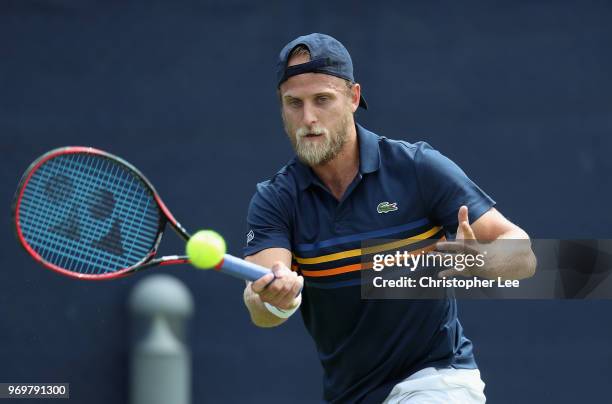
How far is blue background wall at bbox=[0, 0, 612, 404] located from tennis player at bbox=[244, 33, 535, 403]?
164cm

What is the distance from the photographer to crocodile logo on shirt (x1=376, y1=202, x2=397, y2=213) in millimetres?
3557

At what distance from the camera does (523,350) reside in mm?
5234

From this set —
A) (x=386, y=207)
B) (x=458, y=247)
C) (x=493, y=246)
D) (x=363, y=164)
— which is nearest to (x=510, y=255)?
(x=493, y=246)

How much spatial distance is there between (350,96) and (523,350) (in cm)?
198

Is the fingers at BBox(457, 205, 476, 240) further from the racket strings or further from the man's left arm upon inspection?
the racket strings

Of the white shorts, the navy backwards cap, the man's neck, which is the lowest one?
the white shorts

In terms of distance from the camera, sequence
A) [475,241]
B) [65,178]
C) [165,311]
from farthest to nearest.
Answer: [165,311], [65,178], [475,241]

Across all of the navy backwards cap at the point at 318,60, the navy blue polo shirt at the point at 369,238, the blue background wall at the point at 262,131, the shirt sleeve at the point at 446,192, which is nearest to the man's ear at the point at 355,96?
the navy backwards cap at the point at 318,60

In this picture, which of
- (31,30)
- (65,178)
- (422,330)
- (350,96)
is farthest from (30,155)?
(422,330)

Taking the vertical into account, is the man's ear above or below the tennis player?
above

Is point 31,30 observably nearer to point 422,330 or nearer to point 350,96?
point 350,96

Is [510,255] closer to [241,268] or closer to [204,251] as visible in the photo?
[241,268]

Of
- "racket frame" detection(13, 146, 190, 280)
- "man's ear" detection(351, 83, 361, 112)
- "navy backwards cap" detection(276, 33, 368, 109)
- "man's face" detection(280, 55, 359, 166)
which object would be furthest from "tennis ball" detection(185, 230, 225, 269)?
"man's ear" detection(351, 83, 361, 112)

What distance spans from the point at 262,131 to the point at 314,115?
1.78m
